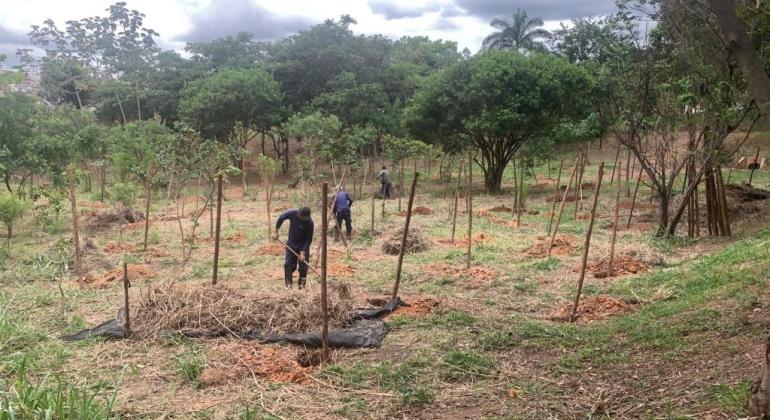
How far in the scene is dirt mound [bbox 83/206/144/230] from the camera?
14297 mm

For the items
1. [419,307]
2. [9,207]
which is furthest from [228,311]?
[9,207]

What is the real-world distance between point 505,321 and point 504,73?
527 inches

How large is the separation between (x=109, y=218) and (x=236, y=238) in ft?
14.8

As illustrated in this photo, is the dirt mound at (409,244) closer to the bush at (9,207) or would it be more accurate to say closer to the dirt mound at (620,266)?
the dirt mound at (620,266)

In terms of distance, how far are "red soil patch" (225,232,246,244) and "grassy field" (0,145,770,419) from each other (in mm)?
2589

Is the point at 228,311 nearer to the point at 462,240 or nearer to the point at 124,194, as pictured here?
the point at 462,240

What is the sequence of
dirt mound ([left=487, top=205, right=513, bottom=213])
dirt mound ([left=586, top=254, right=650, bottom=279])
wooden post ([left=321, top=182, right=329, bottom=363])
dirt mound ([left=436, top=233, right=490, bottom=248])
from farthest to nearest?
dirt mound ([left=487, top=205, right=513, bottom=213]), dirt mound ([left=436, top=233, right=490, bottom=248]), dirt mound ([left=586, top=254, right=650, bottom=279]), wooden post ([left=321, top=182, right=329, bottom=363])

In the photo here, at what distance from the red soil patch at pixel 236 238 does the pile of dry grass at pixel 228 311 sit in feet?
18.7

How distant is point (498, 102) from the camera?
59.4 ft

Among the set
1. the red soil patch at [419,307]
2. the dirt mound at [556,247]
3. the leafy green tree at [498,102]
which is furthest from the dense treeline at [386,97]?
the red soil patch at [419,307]

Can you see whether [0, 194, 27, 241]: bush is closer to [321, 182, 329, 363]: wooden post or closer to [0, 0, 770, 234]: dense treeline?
[0, 0, 770, 234]: dense treeline

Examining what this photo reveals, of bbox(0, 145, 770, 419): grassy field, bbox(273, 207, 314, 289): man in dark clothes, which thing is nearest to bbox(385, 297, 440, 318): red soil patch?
bbox(0, 145, 770, 419): grassy field

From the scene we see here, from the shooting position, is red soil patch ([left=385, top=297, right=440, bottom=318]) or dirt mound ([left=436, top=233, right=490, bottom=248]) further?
dirt mound ([left=436, top=233, right=490, bottom=248])

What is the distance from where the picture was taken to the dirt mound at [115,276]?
27.8 feet
